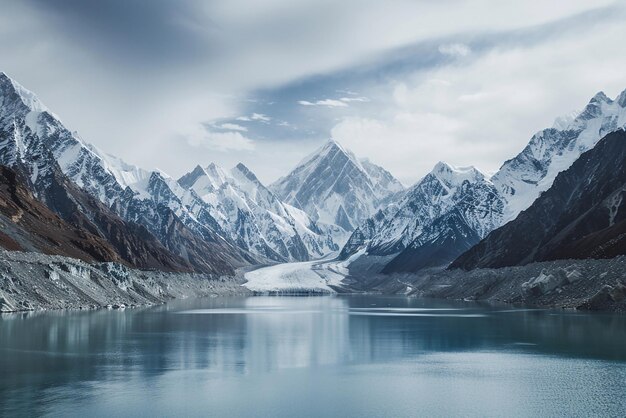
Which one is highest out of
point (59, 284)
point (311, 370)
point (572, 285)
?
point (59, 284)

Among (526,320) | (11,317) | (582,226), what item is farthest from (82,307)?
(582,226)

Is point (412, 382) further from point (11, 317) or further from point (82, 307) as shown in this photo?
point (82, 307)

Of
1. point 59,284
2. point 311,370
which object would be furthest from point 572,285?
point 59,284

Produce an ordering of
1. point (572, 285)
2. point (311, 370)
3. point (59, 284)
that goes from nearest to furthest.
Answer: point (311, 370), point (59, 284), point (572, 285)

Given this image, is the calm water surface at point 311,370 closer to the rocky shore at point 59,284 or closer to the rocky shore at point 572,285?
the rocky shore at point 59,284

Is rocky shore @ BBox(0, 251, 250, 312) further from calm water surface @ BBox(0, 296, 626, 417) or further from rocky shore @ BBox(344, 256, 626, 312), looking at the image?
rocky shore @ BBox(344, 256, 626, 312)

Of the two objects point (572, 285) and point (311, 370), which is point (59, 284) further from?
point (572, 285)

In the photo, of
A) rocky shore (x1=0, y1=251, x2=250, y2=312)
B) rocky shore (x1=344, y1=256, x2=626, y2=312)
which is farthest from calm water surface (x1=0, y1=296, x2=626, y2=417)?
rocky shore (x1=344, y1=256, x2=626, y2=312)

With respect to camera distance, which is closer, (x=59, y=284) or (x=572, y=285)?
(x=59, y=284)

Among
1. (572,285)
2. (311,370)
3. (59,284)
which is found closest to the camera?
(311,370)
